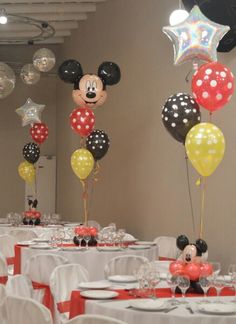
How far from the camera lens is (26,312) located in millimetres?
3303

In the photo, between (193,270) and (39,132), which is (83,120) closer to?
(39,132)

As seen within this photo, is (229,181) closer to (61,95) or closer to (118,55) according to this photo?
(118,55)

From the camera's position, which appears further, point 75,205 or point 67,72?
point 75,205

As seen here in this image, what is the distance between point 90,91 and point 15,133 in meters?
6.17

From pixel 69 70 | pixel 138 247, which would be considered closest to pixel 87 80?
pixel 69 70

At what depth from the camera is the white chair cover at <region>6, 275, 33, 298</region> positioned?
13.6ft

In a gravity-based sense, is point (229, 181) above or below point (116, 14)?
→ below

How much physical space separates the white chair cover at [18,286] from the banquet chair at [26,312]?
0.67m

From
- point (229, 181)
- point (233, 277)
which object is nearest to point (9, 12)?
point (229, 181)

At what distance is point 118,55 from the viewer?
10.9 metres

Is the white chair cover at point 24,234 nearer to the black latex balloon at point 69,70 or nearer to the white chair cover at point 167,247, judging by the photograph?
the white chair cover at point 167,247

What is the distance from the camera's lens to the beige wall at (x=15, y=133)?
1414 cm

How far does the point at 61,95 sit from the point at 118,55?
3.55m

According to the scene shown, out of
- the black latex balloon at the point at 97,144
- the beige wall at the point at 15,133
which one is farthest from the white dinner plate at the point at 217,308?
the beige wall at the point at 15,133
